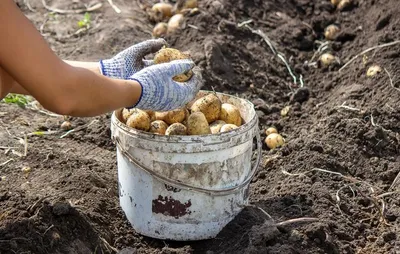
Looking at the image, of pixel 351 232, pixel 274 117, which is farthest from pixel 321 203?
pixel 274 117

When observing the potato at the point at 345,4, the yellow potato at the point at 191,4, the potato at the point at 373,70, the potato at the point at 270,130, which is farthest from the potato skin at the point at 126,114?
the potato at the point at 345,4

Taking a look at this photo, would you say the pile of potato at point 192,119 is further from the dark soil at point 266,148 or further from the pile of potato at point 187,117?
the dark soil at point 266,148

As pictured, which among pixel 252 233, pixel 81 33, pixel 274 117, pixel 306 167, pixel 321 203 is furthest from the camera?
pixel 81 33

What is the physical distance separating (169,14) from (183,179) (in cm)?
309

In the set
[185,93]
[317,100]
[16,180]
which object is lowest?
[317,100]

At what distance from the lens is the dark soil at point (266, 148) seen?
3.13 m

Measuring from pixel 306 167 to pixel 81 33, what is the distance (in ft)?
8.94

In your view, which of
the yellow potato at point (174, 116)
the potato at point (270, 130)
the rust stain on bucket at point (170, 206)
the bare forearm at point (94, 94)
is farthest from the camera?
the potato at point (270, 130)

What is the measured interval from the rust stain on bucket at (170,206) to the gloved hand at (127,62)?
2.00ft

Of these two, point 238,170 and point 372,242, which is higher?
point 238,170

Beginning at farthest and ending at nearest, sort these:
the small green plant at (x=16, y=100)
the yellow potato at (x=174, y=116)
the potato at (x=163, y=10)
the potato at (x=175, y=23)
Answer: the potato at (x=163, y=10) → the potato at (x=175, y=23) → the small green plant at (x=16, y=100) → the yellow potato at (x=174, y=116)

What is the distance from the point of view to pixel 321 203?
336 centimetres

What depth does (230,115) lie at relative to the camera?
332cm

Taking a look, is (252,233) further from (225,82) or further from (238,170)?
(225,82)
